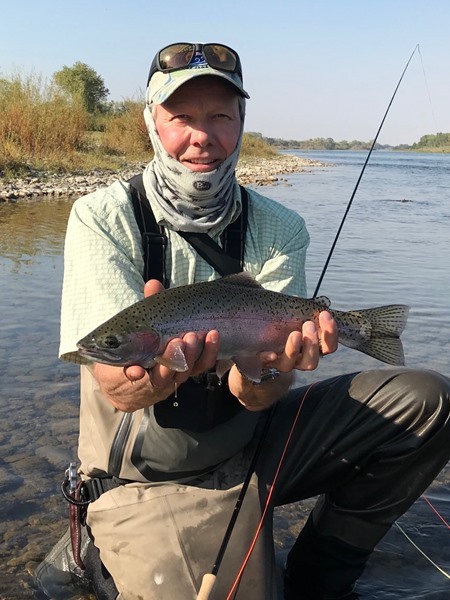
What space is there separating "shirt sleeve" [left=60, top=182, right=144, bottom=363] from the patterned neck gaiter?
0.16m

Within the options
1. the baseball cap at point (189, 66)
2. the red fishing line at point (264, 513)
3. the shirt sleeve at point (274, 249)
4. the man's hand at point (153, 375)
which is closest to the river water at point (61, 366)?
the red fishing line at point (264, 513)

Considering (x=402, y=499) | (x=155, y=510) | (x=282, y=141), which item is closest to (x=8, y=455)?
(x=155, y=510)

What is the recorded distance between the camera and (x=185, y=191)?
2.96 metres

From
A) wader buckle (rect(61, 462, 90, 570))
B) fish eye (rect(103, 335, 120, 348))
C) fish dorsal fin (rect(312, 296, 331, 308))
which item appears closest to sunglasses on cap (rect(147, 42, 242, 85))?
fish dorsal fin (rect(312, 296, 331, 308))

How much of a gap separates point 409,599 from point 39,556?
5.73ft

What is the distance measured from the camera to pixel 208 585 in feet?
8.30

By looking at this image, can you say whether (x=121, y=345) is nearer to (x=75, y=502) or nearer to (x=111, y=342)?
(x=111, y=342)

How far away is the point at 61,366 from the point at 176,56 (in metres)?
3.51

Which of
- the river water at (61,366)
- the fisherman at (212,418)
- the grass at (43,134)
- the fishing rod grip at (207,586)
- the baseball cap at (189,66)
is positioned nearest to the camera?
the fishing rod grip at (207,586)

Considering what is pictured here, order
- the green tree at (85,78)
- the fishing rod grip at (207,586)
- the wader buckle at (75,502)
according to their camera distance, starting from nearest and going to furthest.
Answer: the fishing rod grip at (207,586), the wader buckle at (75,502), the green tree at (85,78)

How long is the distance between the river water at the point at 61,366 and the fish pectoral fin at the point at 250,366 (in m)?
1.33

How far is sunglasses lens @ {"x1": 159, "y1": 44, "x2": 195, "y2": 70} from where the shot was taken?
9.61 ft

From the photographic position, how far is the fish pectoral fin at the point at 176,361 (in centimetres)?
230

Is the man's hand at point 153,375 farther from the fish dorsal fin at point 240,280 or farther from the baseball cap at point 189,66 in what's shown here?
the baseball cap at point 189,66
